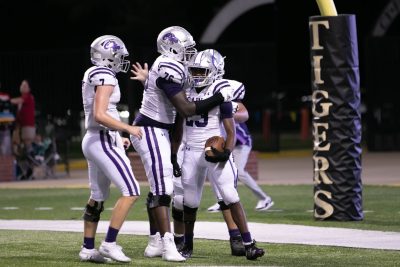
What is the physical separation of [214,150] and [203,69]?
2.51 ft

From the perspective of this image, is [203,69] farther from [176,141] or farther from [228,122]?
[176,141]

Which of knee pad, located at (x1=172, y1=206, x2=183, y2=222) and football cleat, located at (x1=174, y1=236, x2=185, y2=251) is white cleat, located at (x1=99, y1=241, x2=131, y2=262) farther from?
knee pad, located at (x1=172, y1=206, x2=183, y2=222)

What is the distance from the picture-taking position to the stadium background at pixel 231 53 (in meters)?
31.0

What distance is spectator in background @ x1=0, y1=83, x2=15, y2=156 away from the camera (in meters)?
25.3

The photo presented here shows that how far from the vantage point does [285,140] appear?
4162 centimetres

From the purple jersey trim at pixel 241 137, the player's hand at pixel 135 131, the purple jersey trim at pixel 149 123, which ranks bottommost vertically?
the purple jersey trim at pixel 241 137

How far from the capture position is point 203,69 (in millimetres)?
12812

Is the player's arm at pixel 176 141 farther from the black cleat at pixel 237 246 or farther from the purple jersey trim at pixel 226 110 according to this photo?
the black cleat at pixel 237 246

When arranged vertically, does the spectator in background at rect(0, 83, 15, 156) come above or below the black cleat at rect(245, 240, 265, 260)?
above

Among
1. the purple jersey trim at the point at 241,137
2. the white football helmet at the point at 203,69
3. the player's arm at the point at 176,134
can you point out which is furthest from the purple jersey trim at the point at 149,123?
the purple jersey trim at the point at 241,137

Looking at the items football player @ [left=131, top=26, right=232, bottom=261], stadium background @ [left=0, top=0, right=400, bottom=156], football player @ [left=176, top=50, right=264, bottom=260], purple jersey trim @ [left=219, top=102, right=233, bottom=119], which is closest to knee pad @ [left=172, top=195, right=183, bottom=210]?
football player @ [left=176, top=50, right=264, bottom=260]

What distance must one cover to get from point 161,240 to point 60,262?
0.96 metres

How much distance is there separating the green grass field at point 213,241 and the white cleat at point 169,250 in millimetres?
81

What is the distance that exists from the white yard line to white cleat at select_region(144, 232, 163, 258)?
1.65 m
